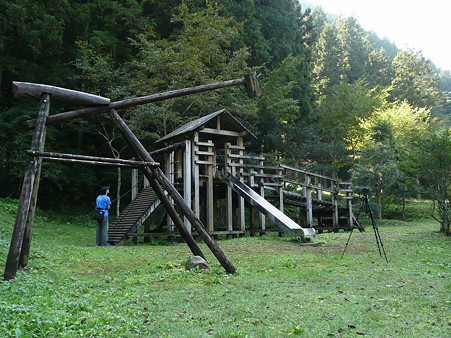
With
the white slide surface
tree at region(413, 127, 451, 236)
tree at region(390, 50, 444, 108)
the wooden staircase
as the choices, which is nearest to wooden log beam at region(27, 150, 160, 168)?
the white slide surface

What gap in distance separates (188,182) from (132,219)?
2335 mm

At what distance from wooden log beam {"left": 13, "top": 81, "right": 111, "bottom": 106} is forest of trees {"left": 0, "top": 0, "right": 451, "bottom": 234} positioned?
1050 cm

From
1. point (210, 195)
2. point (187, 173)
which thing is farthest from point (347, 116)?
point (187, 173)

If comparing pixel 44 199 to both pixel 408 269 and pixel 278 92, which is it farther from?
pixel 408 269

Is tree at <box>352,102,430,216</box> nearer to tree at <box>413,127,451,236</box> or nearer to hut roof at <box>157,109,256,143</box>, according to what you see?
tree at <box>413,127,451,236</box>

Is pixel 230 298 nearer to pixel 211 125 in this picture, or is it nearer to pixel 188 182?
pixel 188 182

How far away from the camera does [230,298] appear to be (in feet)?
14.9

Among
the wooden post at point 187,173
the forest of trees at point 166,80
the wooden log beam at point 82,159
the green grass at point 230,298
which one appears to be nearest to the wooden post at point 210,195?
the wooden post at point 187,173

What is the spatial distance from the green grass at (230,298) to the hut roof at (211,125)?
5.72m

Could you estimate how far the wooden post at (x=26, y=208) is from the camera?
17.6 ft

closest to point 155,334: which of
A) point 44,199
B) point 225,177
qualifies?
point 225,177

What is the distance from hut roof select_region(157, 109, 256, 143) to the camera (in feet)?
42.0

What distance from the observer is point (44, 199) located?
2005 cm

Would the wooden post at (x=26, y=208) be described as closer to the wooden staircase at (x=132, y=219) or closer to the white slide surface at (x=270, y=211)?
the white slide surface at (x=270, y=211)
